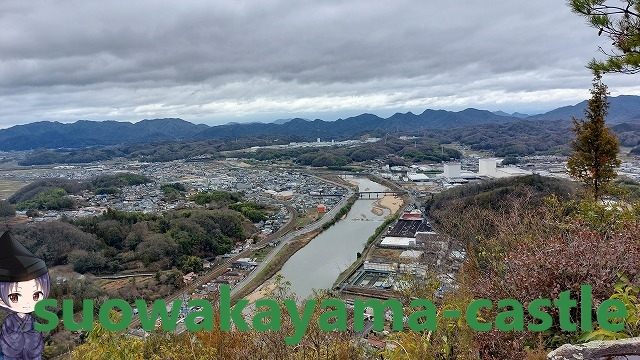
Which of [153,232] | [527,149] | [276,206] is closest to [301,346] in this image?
[153,232]

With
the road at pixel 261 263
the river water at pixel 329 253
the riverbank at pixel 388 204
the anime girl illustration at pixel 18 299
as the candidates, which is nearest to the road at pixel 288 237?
the road at pixel 261 263

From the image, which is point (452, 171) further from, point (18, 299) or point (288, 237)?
point (18, 299)

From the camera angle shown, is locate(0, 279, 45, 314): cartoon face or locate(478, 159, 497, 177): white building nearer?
locate(0, 279, 45, 314): cartoon face

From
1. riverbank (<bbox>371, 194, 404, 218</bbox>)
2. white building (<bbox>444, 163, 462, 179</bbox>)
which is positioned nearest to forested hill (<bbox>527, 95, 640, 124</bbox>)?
white building (<bbox>444, 163, 462, 179</bbox>)

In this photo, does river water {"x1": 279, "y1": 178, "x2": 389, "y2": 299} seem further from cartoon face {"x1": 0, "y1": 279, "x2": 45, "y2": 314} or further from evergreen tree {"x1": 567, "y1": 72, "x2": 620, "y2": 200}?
cartoon face {"x1": 0, "y1": 279, "x2": 45, "y2": 314}

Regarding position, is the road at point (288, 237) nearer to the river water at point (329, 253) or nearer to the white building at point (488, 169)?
the river water at point (329, 253)

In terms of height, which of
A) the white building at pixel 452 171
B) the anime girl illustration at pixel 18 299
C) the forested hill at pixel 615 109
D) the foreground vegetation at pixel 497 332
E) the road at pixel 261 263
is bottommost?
the road at pixel 261 263

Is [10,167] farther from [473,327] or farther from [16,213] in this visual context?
[473,327]
